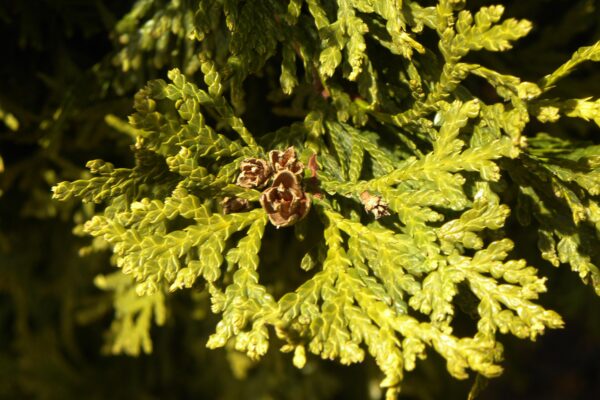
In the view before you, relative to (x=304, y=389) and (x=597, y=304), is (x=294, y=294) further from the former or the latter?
(x=597, y=304)

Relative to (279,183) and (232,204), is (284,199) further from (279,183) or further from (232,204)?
(232,204)

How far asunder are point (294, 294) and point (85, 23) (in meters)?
1.49

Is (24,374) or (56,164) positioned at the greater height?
(56,164)

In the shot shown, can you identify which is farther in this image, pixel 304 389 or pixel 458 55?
pixel 304 389

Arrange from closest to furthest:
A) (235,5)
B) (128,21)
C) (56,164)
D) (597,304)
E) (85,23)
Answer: (235,5) < (128,21) < (85,23) < (56,164) < (597,304)

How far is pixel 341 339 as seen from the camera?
158 centimetres

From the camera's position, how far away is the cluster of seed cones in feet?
5.41

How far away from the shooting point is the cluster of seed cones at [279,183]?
1649 mm

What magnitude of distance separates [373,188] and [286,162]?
24 centimetres

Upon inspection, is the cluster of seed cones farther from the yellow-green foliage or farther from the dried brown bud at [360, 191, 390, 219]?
the dried brown bud at [360, 191, 390, 219]

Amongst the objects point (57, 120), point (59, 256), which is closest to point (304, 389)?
point (59, 256)

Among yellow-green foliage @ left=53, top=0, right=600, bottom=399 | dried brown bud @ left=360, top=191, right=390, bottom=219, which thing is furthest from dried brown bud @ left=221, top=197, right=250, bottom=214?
dried brown bud @ left=360, top=191, right=390, bottom=219

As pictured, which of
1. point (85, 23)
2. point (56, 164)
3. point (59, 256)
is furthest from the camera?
point (59, 256)

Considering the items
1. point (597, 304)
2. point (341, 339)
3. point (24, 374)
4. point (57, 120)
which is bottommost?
point (597, 304)
